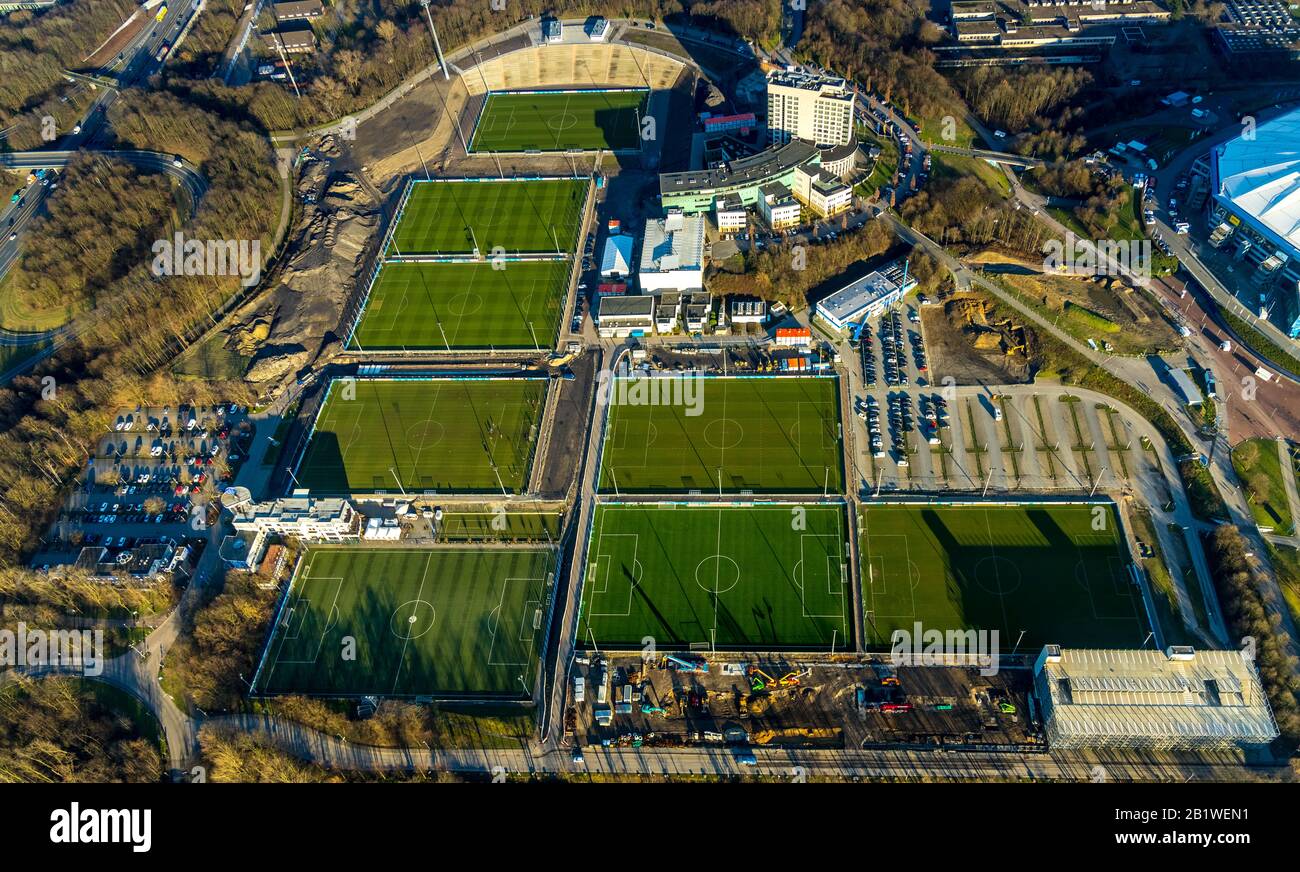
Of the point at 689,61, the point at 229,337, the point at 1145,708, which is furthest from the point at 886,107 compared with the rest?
the point at 229,337

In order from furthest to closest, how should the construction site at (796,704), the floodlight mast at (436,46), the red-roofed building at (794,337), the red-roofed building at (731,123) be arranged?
1. the floodlight mast at (436,46)
2. the red-roofed building at (731,123)
3. the red-roofed building at (794,337)
4. the construction site at (796,704)

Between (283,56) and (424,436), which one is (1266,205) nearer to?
(424,436)

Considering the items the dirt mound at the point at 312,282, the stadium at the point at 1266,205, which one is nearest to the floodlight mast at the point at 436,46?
the dirt mound at the point at 312,282

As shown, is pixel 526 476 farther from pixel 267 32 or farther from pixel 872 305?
pixel 267 32

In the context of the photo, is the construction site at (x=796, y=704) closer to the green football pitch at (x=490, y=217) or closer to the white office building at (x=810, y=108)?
the green football pitch at (x=490, y=217)

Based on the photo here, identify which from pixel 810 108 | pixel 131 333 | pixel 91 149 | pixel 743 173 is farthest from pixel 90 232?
pixel 810 108

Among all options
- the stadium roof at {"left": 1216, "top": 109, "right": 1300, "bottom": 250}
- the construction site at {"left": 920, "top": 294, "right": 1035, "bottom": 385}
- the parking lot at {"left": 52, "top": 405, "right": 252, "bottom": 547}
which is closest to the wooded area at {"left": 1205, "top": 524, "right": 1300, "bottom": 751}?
the construction site at {"left": 920, "top": 294, "right": 1035, "bottom": 385}
